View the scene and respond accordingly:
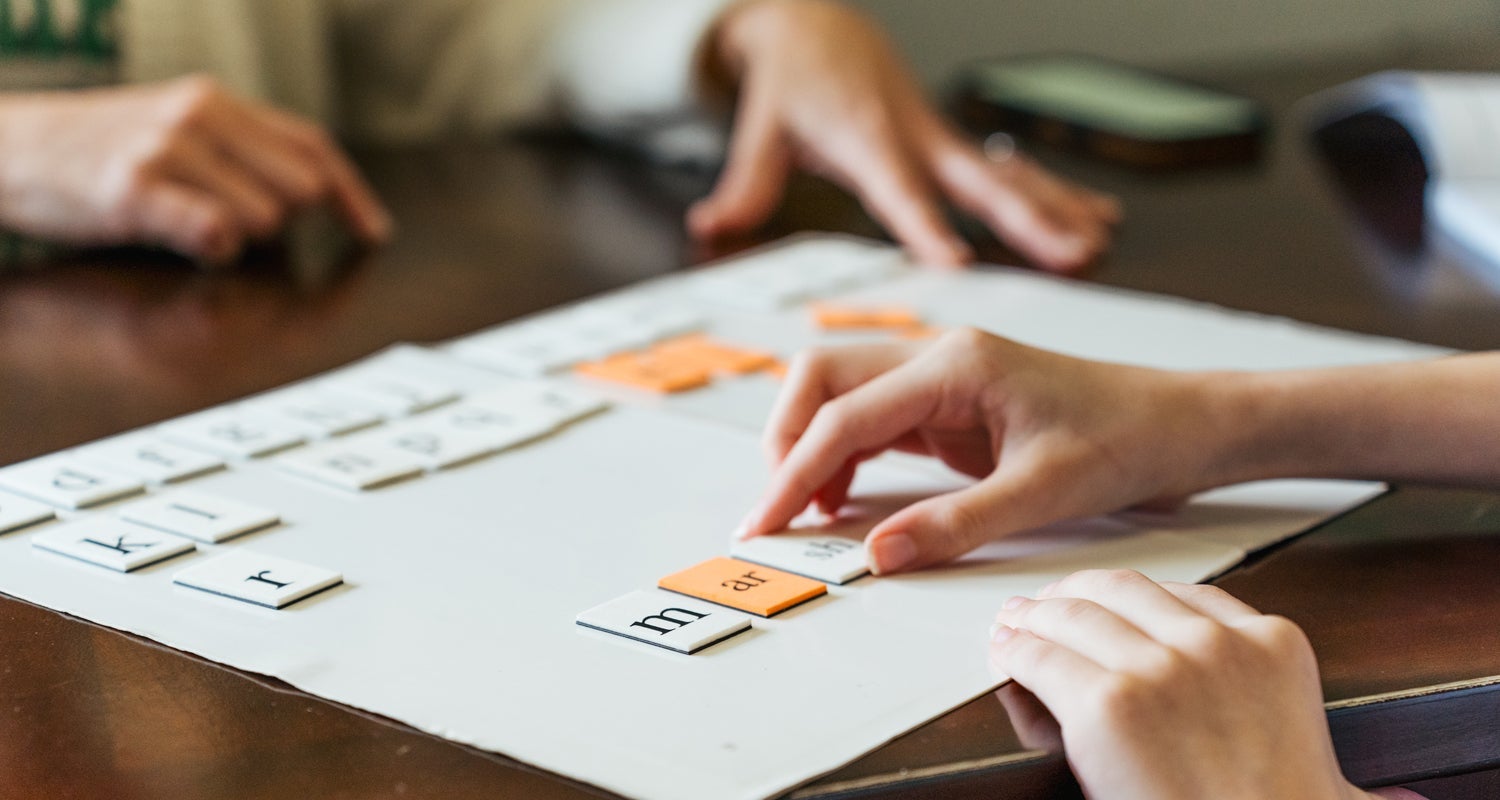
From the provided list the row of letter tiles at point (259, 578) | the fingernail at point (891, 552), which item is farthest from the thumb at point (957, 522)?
the row of letter tiles at point (259, 578)

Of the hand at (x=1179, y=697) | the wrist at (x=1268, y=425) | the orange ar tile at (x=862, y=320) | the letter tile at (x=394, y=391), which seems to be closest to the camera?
the hand at (x=1179, y=697)

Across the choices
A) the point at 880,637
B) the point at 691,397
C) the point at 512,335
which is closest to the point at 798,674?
the point at 880,637

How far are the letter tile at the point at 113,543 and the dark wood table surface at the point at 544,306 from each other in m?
0.04

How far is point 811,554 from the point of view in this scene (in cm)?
63

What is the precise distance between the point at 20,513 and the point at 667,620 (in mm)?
301

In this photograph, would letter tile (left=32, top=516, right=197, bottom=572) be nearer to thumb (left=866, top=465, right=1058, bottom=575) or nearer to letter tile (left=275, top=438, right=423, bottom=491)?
letter tile (left=275, top=438, right=423, bottom=491)

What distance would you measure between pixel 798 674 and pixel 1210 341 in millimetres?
495

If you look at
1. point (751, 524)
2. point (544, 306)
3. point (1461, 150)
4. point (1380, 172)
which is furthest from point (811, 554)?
point (1380, 172)

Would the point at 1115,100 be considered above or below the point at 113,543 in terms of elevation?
above

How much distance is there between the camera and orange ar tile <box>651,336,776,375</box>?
88 centimetres

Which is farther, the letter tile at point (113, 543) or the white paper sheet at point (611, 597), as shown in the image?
the letter tile at point (113, 543)

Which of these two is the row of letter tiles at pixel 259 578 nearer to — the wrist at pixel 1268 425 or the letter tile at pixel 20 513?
the letter tile at pixel 20 513

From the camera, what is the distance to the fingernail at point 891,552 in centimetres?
61

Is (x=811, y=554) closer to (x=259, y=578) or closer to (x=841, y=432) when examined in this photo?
(x=841, y=432)
